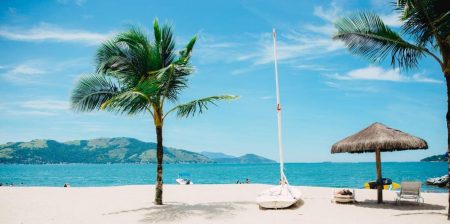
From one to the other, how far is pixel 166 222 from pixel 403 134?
7121 millimetres

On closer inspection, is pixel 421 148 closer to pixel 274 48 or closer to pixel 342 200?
pixel 342 200

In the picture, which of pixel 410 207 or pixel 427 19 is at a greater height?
pixel 427 19

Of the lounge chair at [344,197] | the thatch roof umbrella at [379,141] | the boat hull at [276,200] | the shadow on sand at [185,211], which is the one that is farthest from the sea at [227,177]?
the shadow on sand at [185,211]

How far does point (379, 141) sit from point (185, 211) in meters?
5.77

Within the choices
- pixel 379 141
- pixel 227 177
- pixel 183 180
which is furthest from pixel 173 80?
pixel 227 177

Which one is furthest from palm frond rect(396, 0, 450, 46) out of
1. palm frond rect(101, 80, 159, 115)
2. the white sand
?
palm frond rect(101, 80, 159, 115)

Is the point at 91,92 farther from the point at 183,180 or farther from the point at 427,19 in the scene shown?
the point at 183,180

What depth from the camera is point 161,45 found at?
11461mm

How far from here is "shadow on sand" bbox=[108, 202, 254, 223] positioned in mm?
9383

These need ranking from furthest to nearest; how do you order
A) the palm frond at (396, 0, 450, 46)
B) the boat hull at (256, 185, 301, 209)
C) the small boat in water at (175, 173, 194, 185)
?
the small boat in water at (175, 173, 194, 185)
the boat hull at (256, 185, 301, 209)
the palm frond at (396, 0, 450, 46)

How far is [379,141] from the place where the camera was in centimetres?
1056

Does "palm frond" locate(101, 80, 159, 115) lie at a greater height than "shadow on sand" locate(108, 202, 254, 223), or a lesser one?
greater

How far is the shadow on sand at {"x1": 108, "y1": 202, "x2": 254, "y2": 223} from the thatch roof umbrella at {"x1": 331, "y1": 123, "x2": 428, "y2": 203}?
3.76 m

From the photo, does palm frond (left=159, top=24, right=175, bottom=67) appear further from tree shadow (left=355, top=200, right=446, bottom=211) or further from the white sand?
tree shadow (left=355, top=200, right=446, bottom=211)
